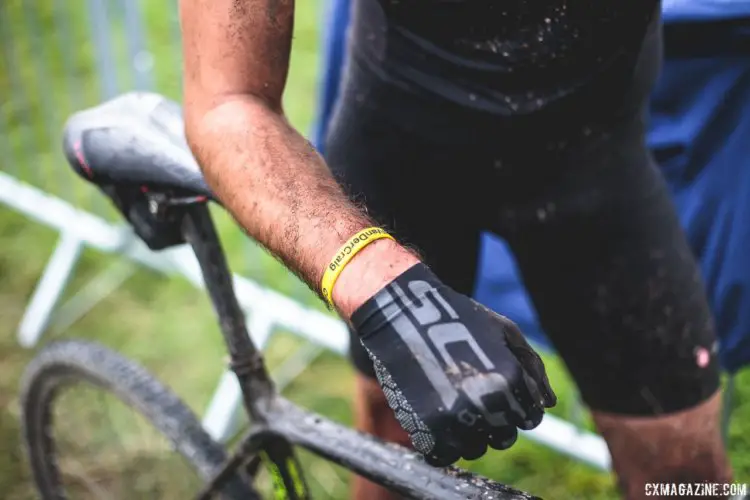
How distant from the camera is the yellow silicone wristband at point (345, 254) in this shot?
90 cm


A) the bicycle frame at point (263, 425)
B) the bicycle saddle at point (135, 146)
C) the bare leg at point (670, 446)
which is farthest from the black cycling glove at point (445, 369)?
the bare leg at point (670, 446)

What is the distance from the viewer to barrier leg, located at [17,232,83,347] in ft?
9.70

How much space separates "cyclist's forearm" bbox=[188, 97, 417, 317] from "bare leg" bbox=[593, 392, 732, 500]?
77 centimetres

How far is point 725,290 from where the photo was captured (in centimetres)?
199

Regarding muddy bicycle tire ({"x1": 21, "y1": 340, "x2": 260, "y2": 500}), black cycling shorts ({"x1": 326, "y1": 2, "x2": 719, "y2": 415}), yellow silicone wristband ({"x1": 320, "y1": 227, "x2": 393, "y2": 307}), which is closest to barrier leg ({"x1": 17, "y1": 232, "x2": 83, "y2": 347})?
muddy bicycle tire ({"x1": 21, "y1": 340, "x2": 260, "y2": 500})

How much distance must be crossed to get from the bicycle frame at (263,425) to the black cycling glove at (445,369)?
1.17 ft

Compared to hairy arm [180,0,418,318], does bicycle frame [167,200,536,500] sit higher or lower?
lower

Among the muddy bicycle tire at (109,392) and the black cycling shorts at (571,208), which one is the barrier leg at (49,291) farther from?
the black cycling shorts at (571,208)

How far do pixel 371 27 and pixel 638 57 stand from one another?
1.34 feet

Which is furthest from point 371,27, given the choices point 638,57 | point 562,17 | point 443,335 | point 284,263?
point 443,335

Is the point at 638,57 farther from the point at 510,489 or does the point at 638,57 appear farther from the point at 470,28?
the point at 510,489

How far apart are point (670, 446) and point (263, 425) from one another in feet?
2.24

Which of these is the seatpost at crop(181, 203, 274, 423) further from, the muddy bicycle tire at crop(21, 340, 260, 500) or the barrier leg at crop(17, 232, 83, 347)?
the barrier leg at crop(17, 232, 83, 347)

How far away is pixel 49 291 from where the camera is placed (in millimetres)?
2980
